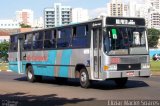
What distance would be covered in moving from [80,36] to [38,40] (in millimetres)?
Answer: 4996

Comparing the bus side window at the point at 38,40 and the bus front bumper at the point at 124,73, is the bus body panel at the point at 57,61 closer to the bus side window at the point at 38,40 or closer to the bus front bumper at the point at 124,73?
the bus side window at the point at 38,40

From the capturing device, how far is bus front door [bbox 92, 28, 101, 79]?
56.2ft

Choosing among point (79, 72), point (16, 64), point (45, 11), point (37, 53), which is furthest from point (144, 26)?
point (45, 11)

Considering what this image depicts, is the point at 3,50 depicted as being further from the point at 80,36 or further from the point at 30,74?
the point at 80,36

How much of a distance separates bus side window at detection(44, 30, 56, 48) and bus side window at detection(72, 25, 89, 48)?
2222 millimetres

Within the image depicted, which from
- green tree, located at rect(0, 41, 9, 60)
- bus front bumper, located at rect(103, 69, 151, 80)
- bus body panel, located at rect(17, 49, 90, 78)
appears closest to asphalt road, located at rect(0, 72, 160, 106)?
bus front bumper, located at rect(103, 69, 151, 80)

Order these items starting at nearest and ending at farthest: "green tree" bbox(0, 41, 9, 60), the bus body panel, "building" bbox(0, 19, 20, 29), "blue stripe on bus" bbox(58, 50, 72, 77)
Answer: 1. the bus body panel
2. "blue stripe on bus" bbox(58, 50, 72, 77)
3. "green tree" bbox(0, 41, 9, 60)
4. "building" bbox(0, 19, 20, 29)

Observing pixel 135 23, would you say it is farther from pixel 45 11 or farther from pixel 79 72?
pixel 45 11

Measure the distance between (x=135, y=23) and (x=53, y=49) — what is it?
5.29 meters

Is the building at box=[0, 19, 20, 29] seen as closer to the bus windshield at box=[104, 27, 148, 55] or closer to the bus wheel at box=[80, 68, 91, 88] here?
the bus wheel at box=[80, 68, 91, 88]

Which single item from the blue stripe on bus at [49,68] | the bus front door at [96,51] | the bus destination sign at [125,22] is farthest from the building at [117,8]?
the bus front door at [96,51]

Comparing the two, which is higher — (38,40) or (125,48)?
(38,40)

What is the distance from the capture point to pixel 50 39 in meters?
21.5

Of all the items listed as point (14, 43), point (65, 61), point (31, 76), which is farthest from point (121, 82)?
point (14, 43)
